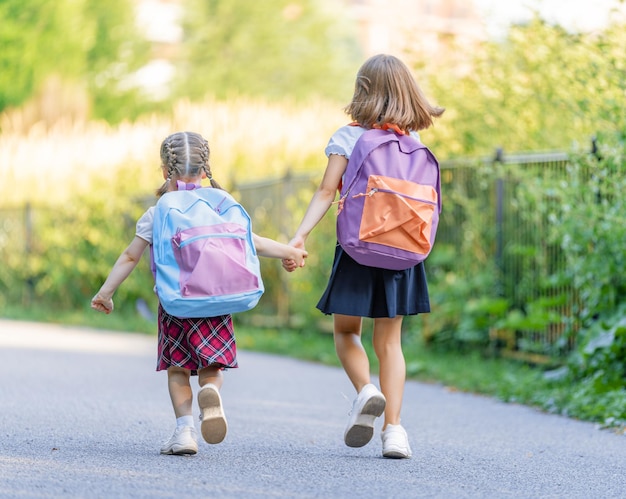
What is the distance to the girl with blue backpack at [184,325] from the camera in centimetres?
500

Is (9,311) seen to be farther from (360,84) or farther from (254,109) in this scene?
(360,84)

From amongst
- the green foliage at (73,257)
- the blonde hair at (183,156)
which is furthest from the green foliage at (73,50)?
the blonde hair at (183,156)

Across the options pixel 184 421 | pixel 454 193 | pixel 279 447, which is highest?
pixel 454 193

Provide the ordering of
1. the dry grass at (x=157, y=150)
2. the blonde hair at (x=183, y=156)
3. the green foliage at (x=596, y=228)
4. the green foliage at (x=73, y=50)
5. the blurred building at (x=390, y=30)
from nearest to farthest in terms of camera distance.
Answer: the blonde hair at (x=183, y=156) → the green foliage at (x=596, y=228) → the blurred building at (x=390, y=30) → the dry grass at (x=157, y=150) → the green foliage at (x=73, y=50)

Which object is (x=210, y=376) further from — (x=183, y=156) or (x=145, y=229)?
(x=183, y=156)

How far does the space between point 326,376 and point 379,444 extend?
389 centimetres

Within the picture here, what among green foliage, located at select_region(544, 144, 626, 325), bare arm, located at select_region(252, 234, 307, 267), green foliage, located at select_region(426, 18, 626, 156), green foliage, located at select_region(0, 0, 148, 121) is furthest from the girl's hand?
green foliage, located at select_region(0, 0, 148, 121)

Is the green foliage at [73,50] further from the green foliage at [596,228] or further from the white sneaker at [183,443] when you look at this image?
the white sneaker at [183,443]

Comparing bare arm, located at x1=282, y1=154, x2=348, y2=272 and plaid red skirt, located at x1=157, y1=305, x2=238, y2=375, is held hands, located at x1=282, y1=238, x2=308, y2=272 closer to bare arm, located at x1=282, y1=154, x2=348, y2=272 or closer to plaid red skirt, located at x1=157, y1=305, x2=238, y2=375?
bare arm, located at x1=282, y1=154, x2=348, y2=272

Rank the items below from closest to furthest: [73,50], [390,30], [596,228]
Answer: [596,228], [73,50], [390,30]

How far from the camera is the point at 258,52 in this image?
42.2 m

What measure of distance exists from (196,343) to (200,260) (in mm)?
385

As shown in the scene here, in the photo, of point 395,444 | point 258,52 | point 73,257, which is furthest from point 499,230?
point 258,52

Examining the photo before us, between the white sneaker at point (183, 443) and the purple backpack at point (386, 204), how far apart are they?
0.99 metres
